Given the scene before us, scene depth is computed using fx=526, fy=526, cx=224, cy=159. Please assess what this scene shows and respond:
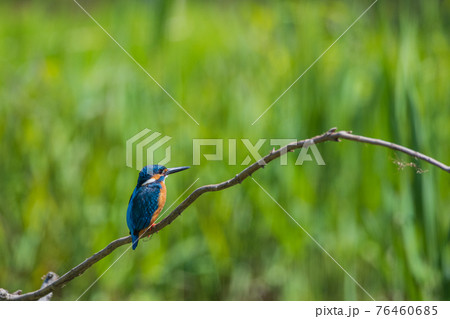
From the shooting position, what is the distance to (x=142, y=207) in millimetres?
436

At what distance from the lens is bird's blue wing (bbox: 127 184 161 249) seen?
0.42m

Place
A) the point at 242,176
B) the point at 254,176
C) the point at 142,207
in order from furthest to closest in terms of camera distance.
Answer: the point at 254,176 → the point at 142,207 → the point at 242,176

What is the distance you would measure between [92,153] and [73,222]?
150 mm

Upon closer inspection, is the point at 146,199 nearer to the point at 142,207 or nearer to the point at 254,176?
the point at 142,207

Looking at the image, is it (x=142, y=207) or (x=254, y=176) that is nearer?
(x=142, y=207)

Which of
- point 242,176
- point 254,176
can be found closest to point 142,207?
point 242,176

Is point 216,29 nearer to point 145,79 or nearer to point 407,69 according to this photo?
point 145,79

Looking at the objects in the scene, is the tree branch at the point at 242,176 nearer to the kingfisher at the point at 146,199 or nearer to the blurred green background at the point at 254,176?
the kingfisher at the point at 146,199

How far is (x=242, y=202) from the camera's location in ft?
3.74

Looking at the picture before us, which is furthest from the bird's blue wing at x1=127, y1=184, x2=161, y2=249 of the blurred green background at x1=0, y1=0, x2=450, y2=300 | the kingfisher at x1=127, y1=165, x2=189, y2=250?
the blurred green background at x1=0, y1=0, x2=450, y2=300

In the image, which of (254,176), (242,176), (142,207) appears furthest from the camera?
(254,176)

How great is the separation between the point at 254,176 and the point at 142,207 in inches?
25.3

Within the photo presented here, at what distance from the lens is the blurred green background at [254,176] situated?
977mm

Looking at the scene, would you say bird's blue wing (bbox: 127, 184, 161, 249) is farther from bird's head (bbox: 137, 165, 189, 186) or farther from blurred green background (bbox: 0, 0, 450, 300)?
A: blurred green background (bbox: 0, 0, 450, 300)
